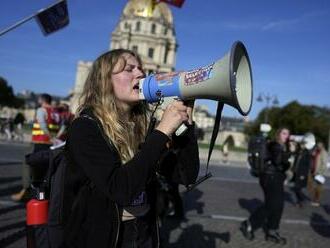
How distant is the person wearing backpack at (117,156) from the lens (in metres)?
2.25

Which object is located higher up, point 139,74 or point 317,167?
point 139,74

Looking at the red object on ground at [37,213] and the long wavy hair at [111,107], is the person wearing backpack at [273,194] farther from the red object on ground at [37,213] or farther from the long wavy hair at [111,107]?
the red object on ground at [37,213]

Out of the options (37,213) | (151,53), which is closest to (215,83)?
(37,213)

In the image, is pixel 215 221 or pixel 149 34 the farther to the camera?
pixel 149 34

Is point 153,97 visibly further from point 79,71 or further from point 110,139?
point 79,71

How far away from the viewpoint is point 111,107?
8.36 feet

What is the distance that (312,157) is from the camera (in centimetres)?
1277

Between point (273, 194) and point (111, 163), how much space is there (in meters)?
5.39

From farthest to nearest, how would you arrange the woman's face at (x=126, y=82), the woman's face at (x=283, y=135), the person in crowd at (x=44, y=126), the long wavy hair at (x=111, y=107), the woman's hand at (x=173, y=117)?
the person in crowd at (x=44, y=126), the woman's face at (x=283, y=135), the woman's face at (x=126, y=82), the long wavy hair at (x=111, y=107), the woman's hand at (x=173, y=117)

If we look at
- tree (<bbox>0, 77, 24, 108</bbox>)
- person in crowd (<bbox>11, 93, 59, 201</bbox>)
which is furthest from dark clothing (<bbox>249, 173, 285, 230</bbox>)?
tree (<bbox>0, 77, 24, 108</bbox>)

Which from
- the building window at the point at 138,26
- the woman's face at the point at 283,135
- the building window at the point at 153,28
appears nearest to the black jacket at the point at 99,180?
the woman's face at the point at 283,135

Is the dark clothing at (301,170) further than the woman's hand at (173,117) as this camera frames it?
Yes

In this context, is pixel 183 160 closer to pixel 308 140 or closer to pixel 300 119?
pixel 308 140

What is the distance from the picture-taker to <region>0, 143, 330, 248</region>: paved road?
6.68m
